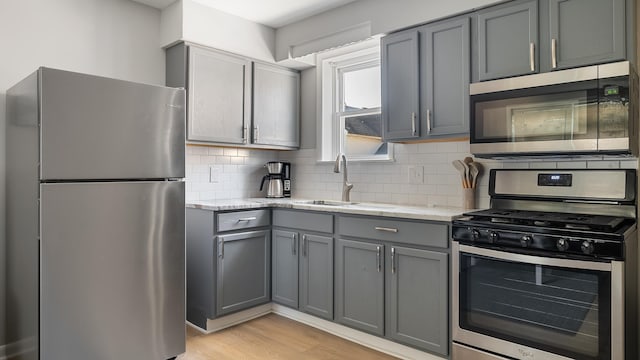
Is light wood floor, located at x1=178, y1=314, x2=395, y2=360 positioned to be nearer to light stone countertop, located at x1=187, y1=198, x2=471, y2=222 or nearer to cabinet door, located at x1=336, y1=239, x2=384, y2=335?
cabinet door, located at x1=336, y1=239, x2=384, y2=335

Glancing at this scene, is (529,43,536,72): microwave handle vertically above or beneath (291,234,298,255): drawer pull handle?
above

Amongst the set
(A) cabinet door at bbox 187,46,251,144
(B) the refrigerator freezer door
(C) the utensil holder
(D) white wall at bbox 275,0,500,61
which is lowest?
(C) the utensil holder

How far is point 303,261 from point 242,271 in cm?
46

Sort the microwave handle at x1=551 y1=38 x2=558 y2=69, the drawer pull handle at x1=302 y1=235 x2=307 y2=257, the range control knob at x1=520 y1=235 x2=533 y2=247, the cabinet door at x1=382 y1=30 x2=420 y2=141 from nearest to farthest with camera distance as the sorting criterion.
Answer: the range control knob at x1=520 y1=235 x2=533 y2=247 < the microwave handle at x1=551 y1=38 x2=558 y2=69 < the cabinet door at x1=382 y1=30 x2=420 y2=141 < the drawer pull handle at x1=302 y1=235 x2=307 y2=257

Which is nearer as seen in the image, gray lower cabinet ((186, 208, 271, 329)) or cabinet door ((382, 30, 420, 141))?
cabinet door ((382, 30, 420, 141))

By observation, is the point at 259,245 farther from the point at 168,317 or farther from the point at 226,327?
the point at 168,317

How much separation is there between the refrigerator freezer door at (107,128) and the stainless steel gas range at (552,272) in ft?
5.65

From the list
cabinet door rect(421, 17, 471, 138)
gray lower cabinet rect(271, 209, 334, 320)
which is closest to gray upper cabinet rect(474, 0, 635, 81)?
cabinet door rect(421, 17, 471, 138)

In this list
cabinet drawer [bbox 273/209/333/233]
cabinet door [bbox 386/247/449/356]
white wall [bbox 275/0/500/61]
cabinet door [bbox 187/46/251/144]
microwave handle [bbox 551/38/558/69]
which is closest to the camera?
microwave handle [bbox 551/38/558/69]

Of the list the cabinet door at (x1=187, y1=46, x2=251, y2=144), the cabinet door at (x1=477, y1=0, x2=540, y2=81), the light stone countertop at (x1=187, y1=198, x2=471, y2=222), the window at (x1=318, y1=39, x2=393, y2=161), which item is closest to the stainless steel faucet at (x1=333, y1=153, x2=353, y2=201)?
the light stone countertop at (x1=187, y1=198, x2=471, y2=222)

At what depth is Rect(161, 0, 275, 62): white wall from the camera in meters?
3.14

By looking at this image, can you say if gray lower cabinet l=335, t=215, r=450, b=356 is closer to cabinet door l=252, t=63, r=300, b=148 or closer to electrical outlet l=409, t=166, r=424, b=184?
electrical outlet l=409, t=166, r=424, b=184

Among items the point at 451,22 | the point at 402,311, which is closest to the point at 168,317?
the point at 402,311

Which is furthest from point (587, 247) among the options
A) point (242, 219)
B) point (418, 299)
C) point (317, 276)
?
point (242, 219)
